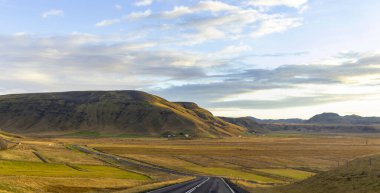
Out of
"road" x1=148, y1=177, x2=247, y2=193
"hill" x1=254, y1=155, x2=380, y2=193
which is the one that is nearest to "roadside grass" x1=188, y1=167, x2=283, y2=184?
"road" x1=148, y1=177, x2=247, y2=193

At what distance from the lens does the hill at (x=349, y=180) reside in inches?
1502

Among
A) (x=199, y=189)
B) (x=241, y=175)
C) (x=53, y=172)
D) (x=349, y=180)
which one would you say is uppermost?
(x=349, y=180)

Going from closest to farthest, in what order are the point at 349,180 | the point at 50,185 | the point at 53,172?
1. the point at 349,180
2. the point at 50,185
3. the point at 53,172

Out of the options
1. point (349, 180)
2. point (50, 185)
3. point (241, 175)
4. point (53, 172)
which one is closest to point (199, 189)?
point (349, 180)

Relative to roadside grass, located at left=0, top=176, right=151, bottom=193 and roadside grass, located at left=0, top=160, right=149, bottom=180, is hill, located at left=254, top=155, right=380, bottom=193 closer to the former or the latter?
roadside grass, located at left=0, top=176, right=151, bottom=193

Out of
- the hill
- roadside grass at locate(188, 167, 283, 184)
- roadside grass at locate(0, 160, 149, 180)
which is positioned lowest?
roadside grass at locate(188, 167, 283, 184)

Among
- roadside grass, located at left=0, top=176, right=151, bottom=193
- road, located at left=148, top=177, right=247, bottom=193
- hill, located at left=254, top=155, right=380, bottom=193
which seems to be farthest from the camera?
road, located at left=148, top=177, right=247, bottom=193

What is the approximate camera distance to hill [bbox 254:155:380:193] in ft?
125

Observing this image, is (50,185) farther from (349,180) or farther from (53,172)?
(349,180)

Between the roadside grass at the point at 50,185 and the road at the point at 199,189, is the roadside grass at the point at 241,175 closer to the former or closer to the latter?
the road at the point at 199,189

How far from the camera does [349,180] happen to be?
43.1m

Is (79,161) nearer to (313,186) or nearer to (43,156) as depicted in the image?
(43,156)

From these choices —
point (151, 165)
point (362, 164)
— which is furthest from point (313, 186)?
point (151, 165)

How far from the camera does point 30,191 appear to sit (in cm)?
4678
